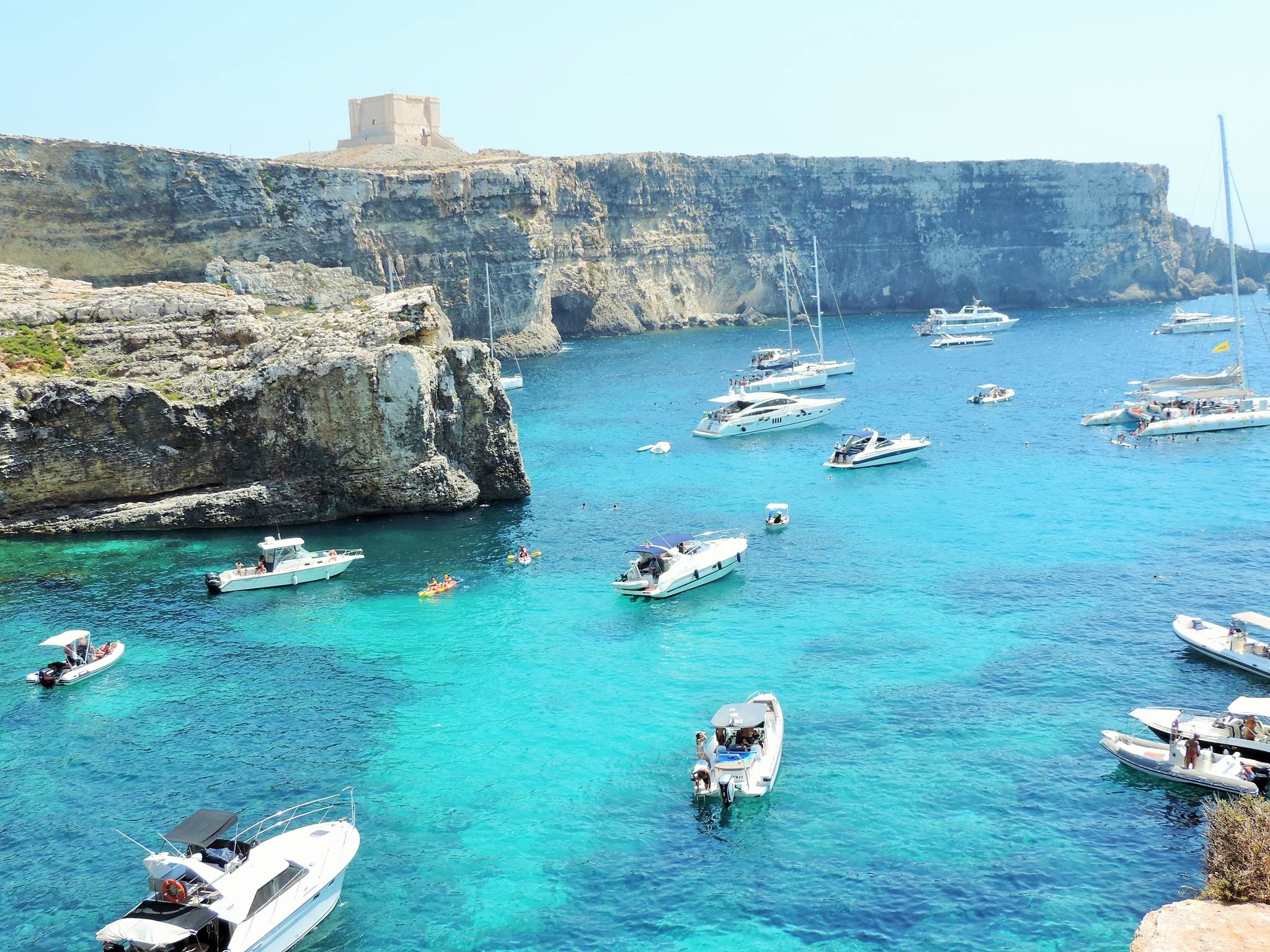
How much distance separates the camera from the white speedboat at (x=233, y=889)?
73.8 feet

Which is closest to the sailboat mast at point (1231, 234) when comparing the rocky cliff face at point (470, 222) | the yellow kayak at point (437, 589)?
the yellow kayak at point (437, 589)

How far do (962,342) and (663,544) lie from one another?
11084 centimetres

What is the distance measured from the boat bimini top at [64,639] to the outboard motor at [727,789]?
26214mm

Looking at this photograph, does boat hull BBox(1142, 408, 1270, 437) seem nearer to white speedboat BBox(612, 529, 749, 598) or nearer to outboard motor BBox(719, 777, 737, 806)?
white speedboat BBox(612, 529, 749, 598)

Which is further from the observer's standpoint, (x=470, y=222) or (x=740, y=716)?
(x=470, y=222)

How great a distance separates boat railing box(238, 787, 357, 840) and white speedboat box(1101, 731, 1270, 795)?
21896mm

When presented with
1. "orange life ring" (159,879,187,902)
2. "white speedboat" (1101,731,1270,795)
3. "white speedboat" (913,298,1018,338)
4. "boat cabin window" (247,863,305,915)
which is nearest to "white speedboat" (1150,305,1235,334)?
"white speedboat" (913,298,1018,338)

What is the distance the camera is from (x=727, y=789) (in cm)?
2834

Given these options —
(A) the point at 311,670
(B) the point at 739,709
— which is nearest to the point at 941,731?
(B) the point at 739,709

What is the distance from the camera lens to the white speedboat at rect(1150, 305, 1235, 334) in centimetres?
14688

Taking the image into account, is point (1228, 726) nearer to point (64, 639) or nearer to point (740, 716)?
point (740, 716)

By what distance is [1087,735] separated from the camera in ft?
105

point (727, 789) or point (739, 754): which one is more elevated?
point (739, 754)

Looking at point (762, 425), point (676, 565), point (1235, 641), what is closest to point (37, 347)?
point (676, 565)
